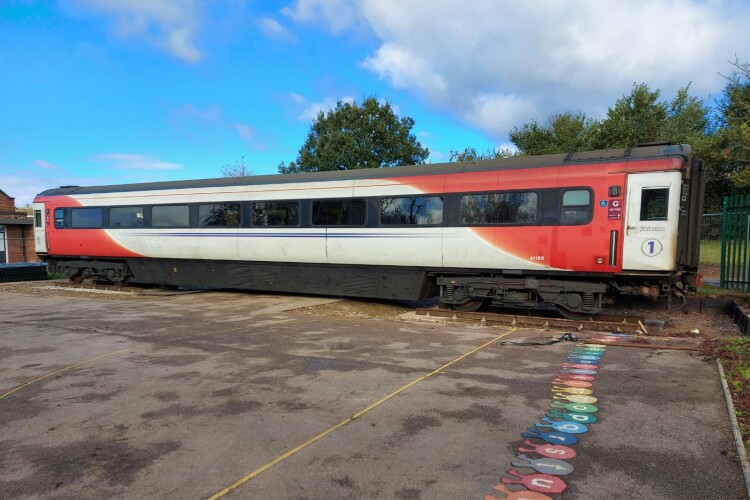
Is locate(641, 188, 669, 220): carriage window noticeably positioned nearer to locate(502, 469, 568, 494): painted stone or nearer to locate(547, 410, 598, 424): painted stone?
locate(547, 410, 598, 424): painted stone

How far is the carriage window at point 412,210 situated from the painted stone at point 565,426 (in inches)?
272

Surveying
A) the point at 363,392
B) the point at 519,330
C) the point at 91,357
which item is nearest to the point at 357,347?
the point at 363,392

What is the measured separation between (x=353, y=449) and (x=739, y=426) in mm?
3445

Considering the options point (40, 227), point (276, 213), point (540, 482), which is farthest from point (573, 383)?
point (40, 227)

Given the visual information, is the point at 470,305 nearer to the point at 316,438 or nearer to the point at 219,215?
the point at 316,438

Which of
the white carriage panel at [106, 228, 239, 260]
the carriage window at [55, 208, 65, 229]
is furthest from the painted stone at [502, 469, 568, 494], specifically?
the carriage window at [55, 208, 65, 229]

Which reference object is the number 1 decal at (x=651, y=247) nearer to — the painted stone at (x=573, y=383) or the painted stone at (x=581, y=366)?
the painted stone at (x=581, y=366)

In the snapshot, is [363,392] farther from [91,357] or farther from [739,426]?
[91,357]

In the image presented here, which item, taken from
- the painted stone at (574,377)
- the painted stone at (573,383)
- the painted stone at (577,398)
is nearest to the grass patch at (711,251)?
the painted stone at (574,377)

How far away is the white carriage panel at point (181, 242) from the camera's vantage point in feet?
47.6

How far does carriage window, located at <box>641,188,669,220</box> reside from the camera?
9.05 meters

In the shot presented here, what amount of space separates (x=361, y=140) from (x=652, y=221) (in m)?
24.3

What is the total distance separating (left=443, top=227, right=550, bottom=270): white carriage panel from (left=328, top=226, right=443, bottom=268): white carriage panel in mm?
214

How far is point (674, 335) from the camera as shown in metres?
9.02
